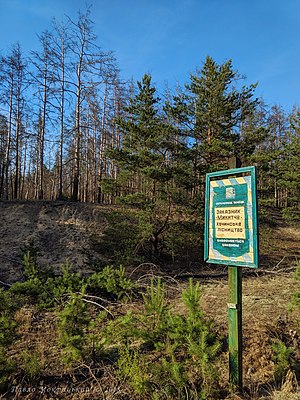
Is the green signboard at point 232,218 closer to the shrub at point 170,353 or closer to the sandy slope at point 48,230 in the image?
the shrub at point 170,353

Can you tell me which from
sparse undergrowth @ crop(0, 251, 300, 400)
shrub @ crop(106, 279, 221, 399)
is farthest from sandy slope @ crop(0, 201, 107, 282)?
shrub @ crop(106, 279, 221, 399)

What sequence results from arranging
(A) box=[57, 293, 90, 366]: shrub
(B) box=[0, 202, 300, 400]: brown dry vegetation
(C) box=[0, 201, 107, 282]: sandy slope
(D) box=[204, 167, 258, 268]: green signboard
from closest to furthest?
(D) box=[204, 167, 258, 268]: green signboard
(B) box=[0, 202, 300, 400]: brown dry vegetation
(A) box=[57, 293, 90, 366]: shrub
(C) box=[0, 201, 107, 282]: sandy slope

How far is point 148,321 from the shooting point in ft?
12.5

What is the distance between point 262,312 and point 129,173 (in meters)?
6.80

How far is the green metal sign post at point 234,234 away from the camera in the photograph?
2.75 meters

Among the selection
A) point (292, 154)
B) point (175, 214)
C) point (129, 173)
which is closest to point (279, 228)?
point (292, 154)

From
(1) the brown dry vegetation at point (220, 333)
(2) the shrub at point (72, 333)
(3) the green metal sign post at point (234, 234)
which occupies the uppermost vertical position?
(3) the green metal sign post at point (234, 234)

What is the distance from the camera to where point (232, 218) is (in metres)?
2.93

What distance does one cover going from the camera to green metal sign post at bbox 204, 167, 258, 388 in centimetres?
275

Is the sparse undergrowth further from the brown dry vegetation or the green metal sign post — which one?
the green metal sign post

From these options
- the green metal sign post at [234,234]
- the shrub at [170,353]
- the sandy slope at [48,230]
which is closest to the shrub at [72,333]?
the shrub at [170,353]

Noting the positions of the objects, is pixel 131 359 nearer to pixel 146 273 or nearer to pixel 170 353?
pixel 170 353

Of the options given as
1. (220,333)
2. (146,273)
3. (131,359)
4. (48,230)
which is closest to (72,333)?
(131,359)

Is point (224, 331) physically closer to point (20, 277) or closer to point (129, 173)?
point (20, 277)
